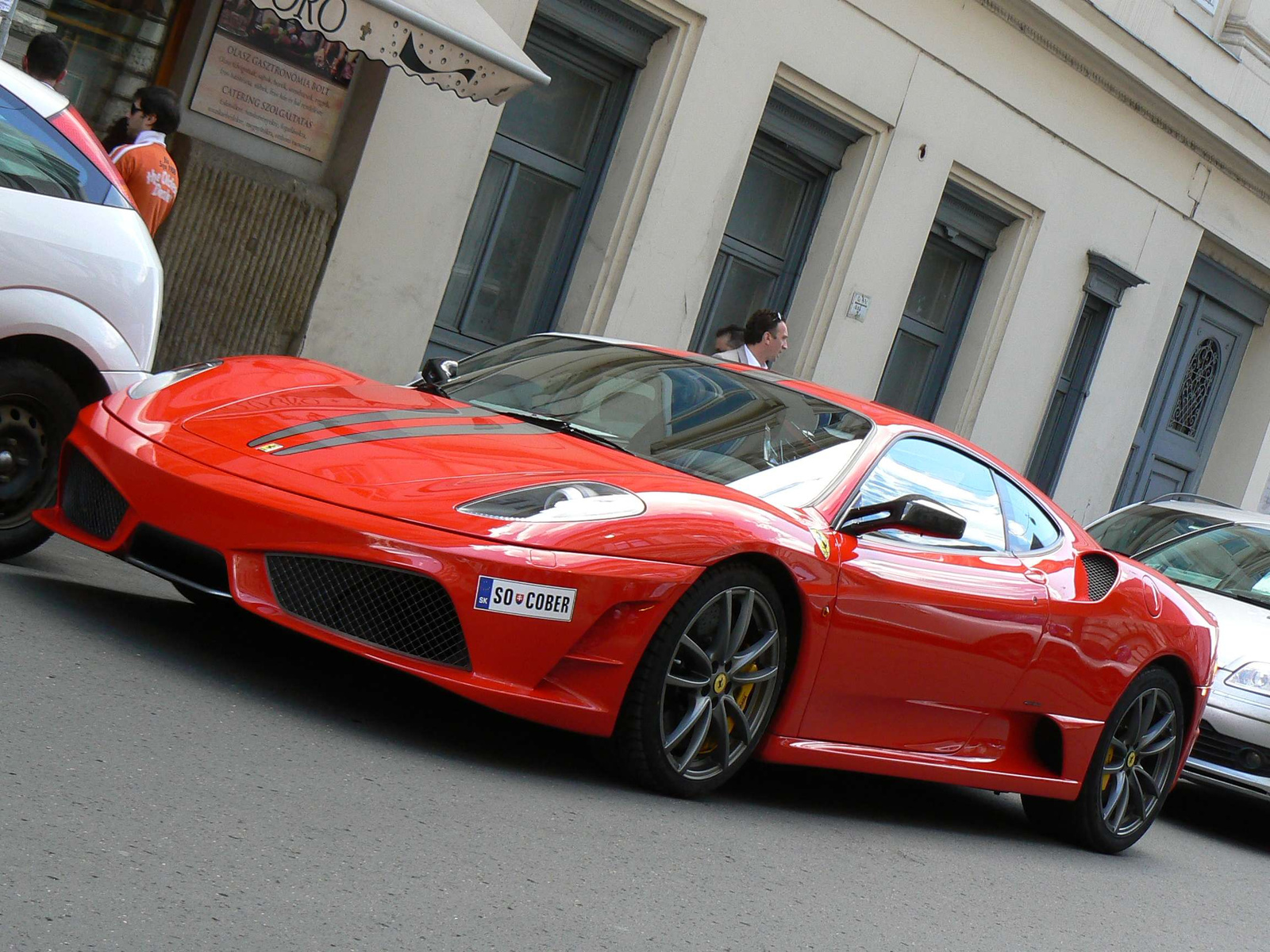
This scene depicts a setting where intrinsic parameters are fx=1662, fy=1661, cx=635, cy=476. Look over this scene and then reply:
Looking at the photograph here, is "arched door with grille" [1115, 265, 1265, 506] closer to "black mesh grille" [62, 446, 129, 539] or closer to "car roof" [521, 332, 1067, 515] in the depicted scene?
"car roof" [521, 332, 1067, 515]

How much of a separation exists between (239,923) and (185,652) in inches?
78.0

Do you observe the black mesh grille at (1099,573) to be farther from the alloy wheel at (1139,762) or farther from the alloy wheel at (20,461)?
the alloy wheel at (20,461)

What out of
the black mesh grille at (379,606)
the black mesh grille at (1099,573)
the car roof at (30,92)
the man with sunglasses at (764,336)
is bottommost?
the black mesh grille at (379,606)

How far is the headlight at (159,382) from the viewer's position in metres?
5.10

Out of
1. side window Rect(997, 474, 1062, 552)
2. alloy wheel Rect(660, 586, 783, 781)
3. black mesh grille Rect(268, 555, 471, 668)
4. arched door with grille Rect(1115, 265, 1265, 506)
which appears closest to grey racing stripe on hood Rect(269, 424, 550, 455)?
black mesh grille Rect(268, 555, 471, 668)

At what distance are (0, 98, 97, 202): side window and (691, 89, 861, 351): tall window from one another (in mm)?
8670

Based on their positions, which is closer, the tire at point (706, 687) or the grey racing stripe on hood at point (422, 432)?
the tire at point (706, 687)

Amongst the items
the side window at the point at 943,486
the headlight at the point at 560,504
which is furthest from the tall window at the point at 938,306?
the headlight at the point at 560,504

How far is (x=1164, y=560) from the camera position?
9289mm

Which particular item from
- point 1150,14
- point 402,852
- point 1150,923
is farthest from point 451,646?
point 1150,14

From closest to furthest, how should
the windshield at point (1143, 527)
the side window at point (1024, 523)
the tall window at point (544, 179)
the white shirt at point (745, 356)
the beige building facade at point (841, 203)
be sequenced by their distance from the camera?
the side window at point (1024, 523)
the windshield at point (1143, 527)
the white shirt at point (745, 356)
the beige building facade at point (841, 203)
the tall window at point (544, 179)

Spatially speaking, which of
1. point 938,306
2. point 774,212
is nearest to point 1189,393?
point 938,306

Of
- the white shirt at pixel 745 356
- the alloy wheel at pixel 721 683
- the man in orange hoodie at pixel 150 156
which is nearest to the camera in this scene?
the alloy wheel at pixel 721 683

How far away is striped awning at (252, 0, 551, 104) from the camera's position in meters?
8.63
